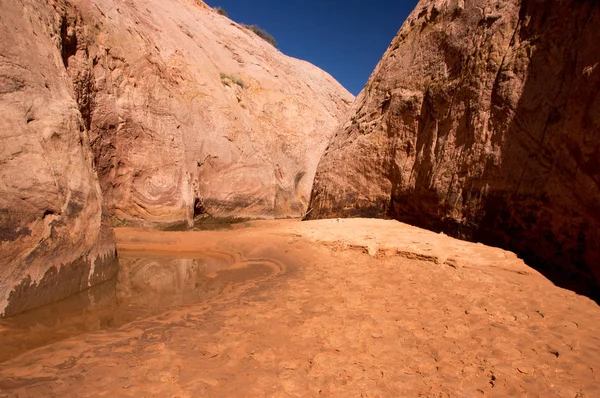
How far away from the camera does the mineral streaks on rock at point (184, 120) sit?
830 centimetres

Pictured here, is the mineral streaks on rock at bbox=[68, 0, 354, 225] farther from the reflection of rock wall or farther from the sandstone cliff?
the reflection of rock wall

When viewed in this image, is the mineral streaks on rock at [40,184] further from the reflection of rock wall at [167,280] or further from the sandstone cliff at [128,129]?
the reflection of rock wall at [167,280]

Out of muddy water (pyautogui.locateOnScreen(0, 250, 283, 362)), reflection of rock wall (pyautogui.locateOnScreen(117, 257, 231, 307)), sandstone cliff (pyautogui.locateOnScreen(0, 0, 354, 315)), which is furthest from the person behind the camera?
reflection of rock wall (pyautogui.locateOnScreen(117, 257, 231, 307))

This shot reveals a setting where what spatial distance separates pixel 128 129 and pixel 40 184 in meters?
5.47

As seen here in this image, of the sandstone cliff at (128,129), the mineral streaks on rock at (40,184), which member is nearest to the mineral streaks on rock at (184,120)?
the sandstone cliff at (128,129)

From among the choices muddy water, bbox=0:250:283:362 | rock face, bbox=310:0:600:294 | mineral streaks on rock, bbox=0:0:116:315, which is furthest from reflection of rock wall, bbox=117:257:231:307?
rock face, bbox=310:0:600:294

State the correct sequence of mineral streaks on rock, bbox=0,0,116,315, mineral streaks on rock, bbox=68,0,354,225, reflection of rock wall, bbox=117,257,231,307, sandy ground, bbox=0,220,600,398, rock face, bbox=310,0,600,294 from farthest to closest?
mineral streaks on rock, bbox=68,0,354,225 < rock face, bbox=310,0,600,294 < reflection of rock wall, bbox=117,257,231,307 < mineral streaks on rock, bbox=0,0,116,315 < sandy ground, bbox=0,220,600,398

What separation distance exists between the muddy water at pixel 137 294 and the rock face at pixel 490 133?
3.22m

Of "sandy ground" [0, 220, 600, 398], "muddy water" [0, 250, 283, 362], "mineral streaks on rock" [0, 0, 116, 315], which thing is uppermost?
"mineral streaks on rock" [0, 0, 116, 315]

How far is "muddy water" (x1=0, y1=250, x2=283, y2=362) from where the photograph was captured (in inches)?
108

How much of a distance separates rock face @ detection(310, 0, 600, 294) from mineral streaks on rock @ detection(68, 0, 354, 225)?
353 cm

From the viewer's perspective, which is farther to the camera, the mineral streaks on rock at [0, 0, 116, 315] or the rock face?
the rock face

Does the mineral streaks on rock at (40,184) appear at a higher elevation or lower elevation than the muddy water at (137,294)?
higher

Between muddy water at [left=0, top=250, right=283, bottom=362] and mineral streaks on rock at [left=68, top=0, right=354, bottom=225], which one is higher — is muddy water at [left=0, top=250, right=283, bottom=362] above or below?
below
